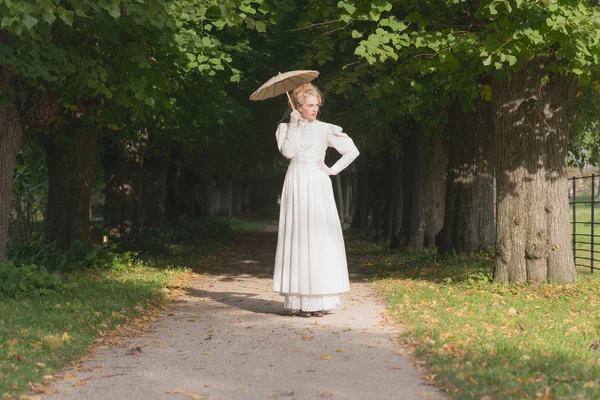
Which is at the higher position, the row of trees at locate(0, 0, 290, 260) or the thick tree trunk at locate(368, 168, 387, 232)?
the row of trees at locate(0, 0, 290, 260)

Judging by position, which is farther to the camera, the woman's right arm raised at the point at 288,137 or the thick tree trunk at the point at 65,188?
the thick tree trunk at the point at 65,188

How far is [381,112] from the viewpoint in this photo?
19.3 metres

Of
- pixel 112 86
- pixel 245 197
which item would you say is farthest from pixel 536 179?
pixel 245 197

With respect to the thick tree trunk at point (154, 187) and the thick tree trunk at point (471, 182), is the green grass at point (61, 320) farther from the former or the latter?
the thick tree trunk at point (154, 187)

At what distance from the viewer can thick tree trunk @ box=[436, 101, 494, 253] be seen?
18516 millimetres

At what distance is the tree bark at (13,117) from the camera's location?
40.7ft

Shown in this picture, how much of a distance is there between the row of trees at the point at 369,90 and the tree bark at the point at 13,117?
2cm

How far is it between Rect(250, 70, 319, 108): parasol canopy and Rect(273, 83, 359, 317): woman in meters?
0.11

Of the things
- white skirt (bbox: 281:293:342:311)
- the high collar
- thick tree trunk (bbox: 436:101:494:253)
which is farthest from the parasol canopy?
thick tree trunk (bbox: 436:101:494:253)

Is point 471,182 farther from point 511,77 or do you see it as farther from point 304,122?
point 304,122

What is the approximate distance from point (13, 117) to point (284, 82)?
474 centimetres

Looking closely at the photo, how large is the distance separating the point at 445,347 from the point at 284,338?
64.8 inches

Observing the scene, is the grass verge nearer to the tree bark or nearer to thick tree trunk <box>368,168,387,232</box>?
the tree bark

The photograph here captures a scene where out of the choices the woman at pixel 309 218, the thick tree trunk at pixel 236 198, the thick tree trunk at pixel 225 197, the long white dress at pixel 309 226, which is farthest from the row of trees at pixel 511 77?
the thick tree trunk at pixel 236 198
